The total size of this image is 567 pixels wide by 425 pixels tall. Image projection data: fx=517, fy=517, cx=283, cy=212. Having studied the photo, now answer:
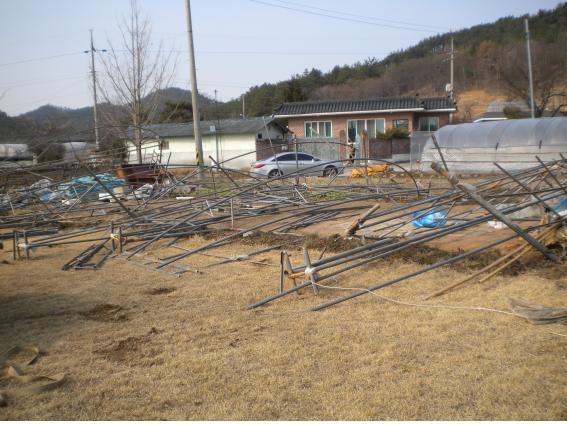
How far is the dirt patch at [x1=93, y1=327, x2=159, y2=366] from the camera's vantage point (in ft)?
12.6

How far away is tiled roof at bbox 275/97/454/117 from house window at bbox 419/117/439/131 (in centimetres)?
109

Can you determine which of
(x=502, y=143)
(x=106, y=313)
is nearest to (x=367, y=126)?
(x=502, y=143)

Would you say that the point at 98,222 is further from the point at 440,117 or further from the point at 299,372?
the point at 440,117

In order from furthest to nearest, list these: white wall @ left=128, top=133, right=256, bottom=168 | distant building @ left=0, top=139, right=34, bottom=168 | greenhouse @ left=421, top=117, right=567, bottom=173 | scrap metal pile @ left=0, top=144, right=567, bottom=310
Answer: white wall @ left=128, top=133, right=256, bottom=168 → greenhouse @ left=421, top=117, right=567, bottom=173 → distant building @ left=0, top=139, right=34, bottom=168 → scrap metal pile @ left=0, top=144, right=567, bottom=310

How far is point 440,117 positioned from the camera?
33344mm

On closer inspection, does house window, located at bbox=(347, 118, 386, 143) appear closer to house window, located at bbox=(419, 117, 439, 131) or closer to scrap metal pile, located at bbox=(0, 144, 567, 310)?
house window, located at bbox=(419, 117, 439, 131)

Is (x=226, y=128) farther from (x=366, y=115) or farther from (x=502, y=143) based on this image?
(x=502, y=143)

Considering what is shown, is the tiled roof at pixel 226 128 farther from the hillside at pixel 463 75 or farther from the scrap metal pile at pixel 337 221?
the scrap metal pile at pixel 337 221

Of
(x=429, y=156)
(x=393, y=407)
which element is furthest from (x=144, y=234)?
(x=429, y=156)

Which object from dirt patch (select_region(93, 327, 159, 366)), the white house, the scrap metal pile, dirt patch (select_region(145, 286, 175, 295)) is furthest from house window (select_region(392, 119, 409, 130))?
dirt patch (select_region(93, 327, 159, 366))

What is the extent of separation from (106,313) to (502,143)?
55.5 feet

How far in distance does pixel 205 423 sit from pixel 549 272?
4.05 metres

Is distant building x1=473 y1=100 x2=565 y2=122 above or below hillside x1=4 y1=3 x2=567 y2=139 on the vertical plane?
below

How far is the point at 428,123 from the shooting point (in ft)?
110
